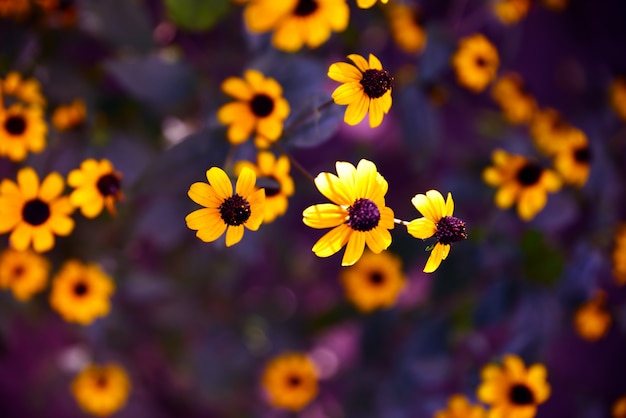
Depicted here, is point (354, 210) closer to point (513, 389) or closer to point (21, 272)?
point (513, 389)

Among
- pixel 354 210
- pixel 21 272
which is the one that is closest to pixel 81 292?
pixel 21 272

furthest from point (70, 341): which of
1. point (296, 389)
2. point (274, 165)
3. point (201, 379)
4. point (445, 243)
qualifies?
point (445, 243)

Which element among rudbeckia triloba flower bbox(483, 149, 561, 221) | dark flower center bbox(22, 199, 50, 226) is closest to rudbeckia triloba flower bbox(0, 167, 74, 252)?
dark flower center bbox(22, 199, 50, 226)

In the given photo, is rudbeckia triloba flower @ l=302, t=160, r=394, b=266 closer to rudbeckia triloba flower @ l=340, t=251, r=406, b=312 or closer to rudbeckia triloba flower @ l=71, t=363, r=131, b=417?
rudbeckia triloba flower @ l=340, t=251, r=406, b=312

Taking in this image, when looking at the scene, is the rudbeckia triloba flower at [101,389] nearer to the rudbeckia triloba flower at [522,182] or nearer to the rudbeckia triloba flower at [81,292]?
the rudbeckia triloba flower at [81,292]

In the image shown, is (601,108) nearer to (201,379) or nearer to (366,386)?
(366,386)
